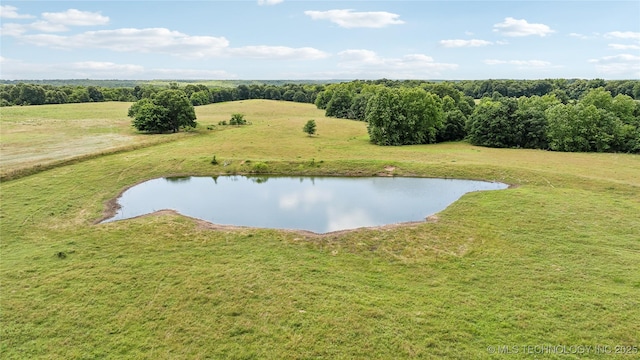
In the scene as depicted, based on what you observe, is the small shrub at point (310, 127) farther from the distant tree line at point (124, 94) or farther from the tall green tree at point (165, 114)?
the distant tree line at point (124, 94)

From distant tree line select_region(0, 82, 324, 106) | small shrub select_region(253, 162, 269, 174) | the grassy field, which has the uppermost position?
distant tree line select_region(0, 82, 324, 106)

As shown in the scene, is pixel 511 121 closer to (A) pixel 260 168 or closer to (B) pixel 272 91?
(A) pixel 260 168

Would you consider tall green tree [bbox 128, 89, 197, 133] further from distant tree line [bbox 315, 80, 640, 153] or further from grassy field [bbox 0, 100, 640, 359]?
distant tree line [bbox 315, 80, 640, 153]

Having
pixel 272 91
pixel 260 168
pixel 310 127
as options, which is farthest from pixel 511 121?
pixel 272 91

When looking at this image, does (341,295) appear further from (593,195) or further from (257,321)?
(593,195)

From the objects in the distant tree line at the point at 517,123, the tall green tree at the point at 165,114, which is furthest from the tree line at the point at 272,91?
the distant tree line at the point at 517,123

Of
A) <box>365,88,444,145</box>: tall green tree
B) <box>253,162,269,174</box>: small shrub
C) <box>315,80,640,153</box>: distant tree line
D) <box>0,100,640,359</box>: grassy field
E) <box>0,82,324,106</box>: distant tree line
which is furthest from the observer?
<box>0,82,324,106</box>: distant tree line

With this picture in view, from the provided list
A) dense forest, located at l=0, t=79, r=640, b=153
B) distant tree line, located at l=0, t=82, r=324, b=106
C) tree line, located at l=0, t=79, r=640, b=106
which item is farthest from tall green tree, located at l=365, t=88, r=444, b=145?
distant tree line, located at l=0, t=82, r=324, b=106

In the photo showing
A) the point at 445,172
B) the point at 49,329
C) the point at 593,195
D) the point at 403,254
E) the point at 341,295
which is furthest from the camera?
the point at 445,172

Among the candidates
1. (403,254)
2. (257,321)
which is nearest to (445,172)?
(403,254)

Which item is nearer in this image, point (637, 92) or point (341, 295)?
point (341, 295)
